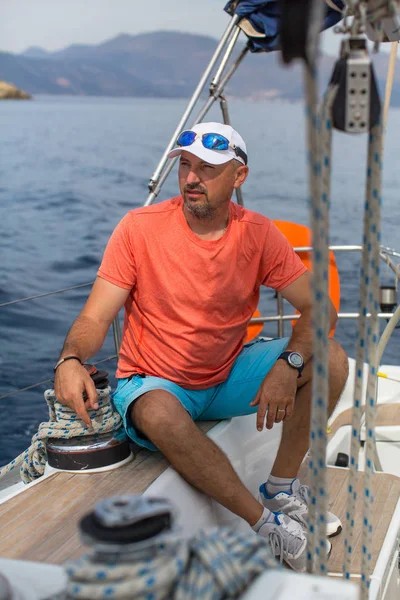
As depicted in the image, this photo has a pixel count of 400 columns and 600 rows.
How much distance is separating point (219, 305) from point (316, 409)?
120 cm

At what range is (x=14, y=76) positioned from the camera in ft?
161

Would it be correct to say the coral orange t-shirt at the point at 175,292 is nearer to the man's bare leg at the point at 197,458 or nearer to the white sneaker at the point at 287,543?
the man's bare leg at the point at 197,458

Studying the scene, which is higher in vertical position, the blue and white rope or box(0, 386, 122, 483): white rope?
the blue and white rope

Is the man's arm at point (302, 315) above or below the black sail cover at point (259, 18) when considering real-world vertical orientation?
below

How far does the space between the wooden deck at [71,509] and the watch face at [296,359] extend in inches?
14.6

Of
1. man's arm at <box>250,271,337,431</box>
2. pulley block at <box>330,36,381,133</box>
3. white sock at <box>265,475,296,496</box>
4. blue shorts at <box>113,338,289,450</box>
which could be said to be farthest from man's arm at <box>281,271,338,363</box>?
pulley block at <box>330,36,381,133</box>

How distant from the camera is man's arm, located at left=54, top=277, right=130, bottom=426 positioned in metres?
1.97

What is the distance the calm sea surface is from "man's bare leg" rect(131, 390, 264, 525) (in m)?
1.87

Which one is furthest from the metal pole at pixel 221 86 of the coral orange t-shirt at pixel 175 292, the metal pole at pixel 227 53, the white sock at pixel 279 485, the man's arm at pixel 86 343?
the white sock at pixel 279 485

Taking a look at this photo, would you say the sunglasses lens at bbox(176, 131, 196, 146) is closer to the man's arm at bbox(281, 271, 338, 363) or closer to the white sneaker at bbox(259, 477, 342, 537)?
the man's arm at bbox(281, 271, 338, 363)

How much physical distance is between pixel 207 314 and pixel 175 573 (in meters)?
1.39

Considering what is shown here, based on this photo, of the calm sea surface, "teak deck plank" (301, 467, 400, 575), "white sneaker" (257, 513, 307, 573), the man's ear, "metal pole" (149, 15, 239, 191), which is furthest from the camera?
the calm sea surface

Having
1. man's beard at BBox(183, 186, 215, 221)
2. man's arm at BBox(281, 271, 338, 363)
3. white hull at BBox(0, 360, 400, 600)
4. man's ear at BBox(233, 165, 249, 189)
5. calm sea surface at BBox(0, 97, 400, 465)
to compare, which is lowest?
calm sea surface at BBox(0, 97, 400, 465)

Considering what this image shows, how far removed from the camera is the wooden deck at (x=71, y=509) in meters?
1.71
